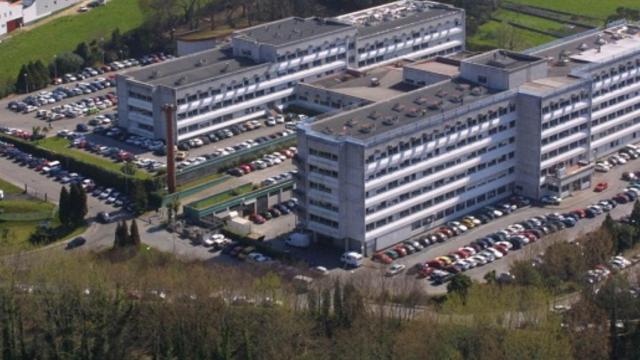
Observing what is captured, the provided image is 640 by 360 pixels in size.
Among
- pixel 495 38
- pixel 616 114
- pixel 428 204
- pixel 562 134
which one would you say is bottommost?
pixel 428 204

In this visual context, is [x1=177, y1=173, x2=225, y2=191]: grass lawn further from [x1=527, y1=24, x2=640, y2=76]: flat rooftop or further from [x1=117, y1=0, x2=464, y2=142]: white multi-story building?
[x1=527, y1=24, x2=640, y2=76]: flat rooftop

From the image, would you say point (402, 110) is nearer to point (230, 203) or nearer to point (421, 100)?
point (421, 100)

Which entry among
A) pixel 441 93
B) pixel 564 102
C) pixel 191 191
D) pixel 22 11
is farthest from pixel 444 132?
pixel 22 11

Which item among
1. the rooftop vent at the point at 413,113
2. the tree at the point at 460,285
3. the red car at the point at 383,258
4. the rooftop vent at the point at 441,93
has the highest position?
the rooftop vent at the point at 441,93

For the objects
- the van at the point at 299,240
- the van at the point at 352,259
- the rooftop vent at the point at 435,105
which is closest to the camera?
the van at the point at 352,259

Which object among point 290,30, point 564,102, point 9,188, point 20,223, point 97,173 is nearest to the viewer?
point 20,223

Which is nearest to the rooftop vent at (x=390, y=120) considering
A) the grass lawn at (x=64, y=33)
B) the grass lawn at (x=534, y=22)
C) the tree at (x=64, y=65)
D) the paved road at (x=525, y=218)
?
the paved road at (x=525, y=218)

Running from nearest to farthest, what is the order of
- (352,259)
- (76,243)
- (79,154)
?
1. (352,259)
2. (76,243)
3. (79,154)

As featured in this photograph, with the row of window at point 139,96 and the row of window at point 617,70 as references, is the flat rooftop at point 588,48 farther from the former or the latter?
the row of window at point 139,96
